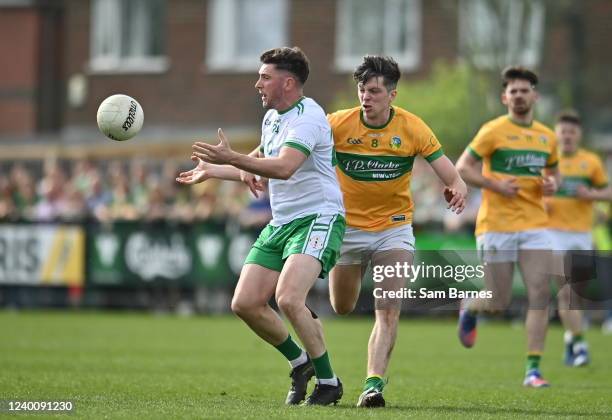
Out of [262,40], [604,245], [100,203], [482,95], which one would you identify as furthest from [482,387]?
[262,40]

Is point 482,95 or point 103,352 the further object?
point 482,95

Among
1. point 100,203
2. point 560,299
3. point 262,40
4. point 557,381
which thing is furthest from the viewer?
point 262,40

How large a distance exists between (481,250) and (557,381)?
137 centimetres

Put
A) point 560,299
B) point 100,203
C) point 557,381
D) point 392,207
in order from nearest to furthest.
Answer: point 392,207 → point 557,381 → point 560,299 → point 100,203

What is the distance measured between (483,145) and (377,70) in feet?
8.46

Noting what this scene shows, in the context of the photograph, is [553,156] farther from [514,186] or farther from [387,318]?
[387,318]

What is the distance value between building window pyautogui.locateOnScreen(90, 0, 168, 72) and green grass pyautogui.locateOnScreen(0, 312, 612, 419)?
50.3ft

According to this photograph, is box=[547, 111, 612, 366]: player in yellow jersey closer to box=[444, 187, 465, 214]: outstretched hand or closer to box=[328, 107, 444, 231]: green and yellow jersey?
box=[328, 107, 444, 231]: green and yellow jersey

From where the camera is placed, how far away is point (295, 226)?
9258mm

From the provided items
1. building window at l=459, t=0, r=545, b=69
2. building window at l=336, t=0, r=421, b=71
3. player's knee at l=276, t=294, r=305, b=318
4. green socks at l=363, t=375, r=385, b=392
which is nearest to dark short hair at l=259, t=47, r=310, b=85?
player's knee at l=276, t=294, r=305, b=318

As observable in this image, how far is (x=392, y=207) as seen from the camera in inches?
391

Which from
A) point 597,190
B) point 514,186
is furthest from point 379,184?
point 597,190

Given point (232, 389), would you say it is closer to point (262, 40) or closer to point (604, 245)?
point (604, 245)

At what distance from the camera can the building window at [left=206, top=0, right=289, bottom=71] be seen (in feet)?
107
